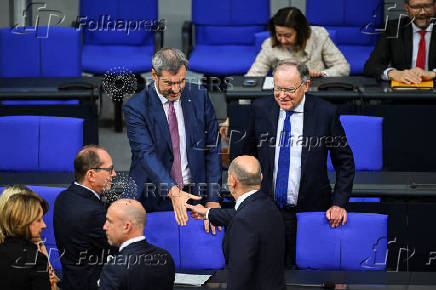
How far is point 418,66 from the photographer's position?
252 inches

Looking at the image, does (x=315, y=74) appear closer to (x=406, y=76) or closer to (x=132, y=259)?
(x=406, y=76)

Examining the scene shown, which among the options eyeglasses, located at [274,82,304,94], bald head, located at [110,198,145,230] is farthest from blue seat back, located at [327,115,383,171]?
bald head, located at [110,198,145,230]

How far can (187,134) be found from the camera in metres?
4.55

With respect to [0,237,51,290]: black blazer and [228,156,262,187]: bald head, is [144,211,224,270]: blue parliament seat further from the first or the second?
[0,237,51,290]: black blazer

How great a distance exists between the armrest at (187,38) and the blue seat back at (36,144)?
2.56m

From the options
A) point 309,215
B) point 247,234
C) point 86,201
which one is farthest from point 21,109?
point 247,234

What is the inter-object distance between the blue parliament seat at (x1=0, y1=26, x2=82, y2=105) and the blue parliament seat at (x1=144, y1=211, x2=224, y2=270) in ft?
9.71

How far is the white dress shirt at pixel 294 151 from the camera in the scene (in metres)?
4.48

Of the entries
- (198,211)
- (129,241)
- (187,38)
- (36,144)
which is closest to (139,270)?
(129,241)

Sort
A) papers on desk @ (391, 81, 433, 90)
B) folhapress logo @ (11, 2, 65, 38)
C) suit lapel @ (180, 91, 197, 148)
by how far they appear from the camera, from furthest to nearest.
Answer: folhapress logo @ (11, 2, 65, 38) → papers on desk @ (391, 81, 433, 90) → suit lapel @ (180, 91, 197, 148)

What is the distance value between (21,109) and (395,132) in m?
2.44

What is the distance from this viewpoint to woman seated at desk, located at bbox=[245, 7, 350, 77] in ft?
19.7

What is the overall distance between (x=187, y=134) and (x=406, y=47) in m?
2.40

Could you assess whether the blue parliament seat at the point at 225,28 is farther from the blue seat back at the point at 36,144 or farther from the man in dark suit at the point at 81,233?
the man in dark suit at the point at 81,233
